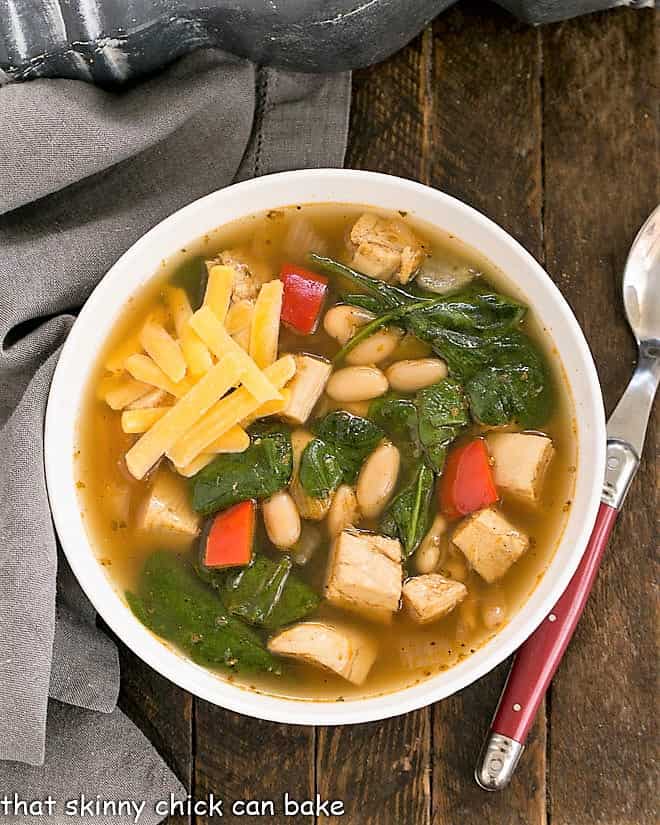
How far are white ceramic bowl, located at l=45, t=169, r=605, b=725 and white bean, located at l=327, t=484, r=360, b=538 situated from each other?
1.01 feet

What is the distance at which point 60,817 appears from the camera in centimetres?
198

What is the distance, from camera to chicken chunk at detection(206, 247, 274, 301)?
1918 millimetres

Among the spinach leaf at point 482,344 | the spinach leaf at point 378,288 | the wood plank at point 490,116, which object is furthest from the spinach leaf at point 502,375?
the wood plank at point 490,116

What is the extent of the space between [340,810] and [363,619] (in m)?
0.46

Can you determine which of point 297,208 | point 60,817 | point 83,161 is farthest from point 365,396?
point 60,817

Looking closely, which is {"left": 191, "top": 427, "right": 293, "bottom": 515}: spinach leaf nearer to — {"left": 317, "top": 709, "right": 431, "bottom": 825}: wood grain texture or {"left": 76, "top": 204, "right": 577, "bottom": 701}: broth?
{"left": 76, "top": 204, "right": 577, "bottom": 701}: broth

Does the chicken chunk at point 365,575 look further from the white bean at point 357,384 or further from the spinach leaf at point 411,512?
the white bean at point 357,384

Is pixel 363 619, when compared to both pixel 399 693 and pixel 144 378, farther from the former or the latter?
pixel 144 378

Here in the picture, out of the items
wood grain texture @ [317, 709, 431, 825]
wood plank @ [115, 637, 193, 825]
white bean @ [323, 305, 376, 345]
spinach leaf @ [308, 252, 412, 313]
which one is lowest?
wood grain texture @ [317, 709, 431, 825]

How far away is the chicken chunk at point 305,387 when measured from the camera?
185cm

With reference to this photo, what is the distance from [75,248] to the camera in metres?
1.96

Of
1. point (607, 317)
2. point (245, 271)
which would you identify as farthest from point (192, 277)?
point (607, 317)

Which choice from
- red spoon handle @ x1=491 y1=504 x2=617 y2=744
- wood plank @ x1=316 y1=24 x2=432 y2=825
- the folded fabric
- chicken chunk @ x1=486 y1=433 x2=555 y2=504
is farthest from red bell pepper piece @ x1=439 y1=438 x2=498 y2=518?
the folded fabric

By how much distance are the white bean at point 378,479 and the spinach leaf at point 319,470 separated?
45 mm
